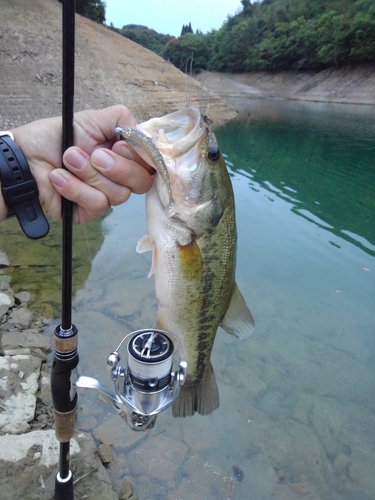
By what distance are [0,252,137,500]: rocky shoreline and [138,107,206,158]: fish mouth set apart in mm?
2599

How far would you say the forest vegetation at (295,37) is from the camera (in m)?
57.8

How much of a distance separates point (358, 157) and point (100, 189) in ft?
67.5

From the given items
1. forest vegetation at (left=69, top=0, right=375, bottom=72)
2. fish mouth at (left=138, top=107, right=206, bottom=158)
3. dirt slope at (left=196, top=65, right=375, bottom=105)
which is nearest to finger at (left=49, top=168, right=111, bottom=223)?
fish mouth at (left=138, top=107, right=206, bottom=158)

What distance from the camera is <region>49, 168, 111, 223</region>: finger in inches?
73.2

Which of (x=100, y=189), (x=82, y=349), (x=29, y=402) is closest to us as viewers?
(x=100, y=189)

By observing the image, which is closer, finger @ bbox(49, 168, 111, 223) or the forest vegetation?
finger @ bbox(49, 168, 111, 223)

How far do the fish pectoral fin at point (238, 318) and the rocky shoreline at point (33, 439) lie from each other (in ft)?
6.01

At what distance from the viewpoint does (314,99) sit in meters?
56.3

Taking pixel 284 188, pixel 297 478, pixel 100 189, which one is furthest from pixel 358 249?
pixel 100 189

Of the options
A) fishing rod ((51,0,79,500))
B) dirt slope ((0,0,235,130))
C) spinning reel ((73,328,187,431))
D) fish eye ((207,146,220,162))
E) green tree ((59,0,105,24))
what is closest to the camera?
fishing rod ((51,0,79,500))

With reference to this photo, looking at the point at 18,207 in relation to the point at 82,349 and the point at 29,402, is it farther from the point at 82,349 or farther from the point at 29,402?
the point at 82,349

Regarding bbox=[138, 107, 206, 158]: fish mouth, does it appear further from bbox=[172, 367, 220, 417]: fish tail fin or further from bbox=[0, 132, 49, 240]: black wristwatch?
bbox=[172, 367, 220, 417]: fish tail fin

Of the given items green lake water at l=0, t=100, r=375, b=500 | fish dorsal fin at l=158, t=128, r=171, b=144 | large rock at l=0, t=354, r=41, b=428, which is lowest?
green lake water at l=0, t=100, r=375, b=500

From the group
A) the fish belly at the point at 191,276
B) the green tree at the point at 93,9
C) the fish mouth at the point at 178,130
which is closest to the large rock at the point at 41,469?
the fish belly at the point at 191,276
